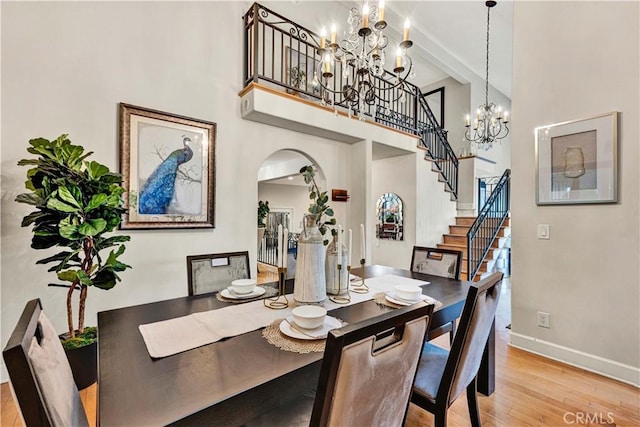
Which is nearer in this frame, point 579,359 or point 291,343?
point 291,343

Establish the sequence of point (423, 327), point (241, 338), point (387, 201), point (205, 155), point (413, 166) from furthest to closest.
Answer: point (387, 201), point (413, 166), point (205, 155), point (241, 338), point (423, 327)

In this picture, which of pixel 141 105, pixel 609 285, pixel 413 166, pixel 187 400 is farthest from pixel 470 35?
pixel 187 400

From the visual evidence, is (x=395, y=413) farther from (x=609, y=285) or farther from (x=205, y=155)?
(x=205, y=155)

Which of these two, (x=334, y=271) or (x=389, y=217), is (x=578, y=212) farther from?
(x=389, y=217)

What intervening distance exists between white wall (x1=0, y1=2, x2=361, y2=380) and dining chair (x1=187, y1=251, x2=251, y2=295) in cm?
103

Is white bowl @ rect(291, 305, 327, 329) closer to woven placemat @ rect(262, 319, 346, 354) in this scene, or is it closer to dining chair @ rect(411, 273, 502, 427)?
woven placemat @ rect(262, 319, 346, 354)

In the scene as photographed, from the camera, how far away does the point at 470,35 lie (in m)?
5.30

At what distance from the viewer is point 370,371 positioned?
2.70 feet

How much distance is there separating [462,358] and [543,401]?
1260 mm

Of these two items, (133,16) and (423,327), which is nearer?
(423,327)

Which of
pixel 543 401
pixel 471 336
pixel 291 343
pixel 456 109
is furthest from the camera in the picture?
pixel 456 109

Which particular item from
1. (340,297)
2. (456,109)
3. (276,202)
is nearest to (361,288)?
(340,297)

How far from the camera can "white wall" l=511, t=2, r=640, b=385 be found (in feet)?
7.09

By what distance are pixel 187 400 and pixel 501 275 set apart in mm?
1389
